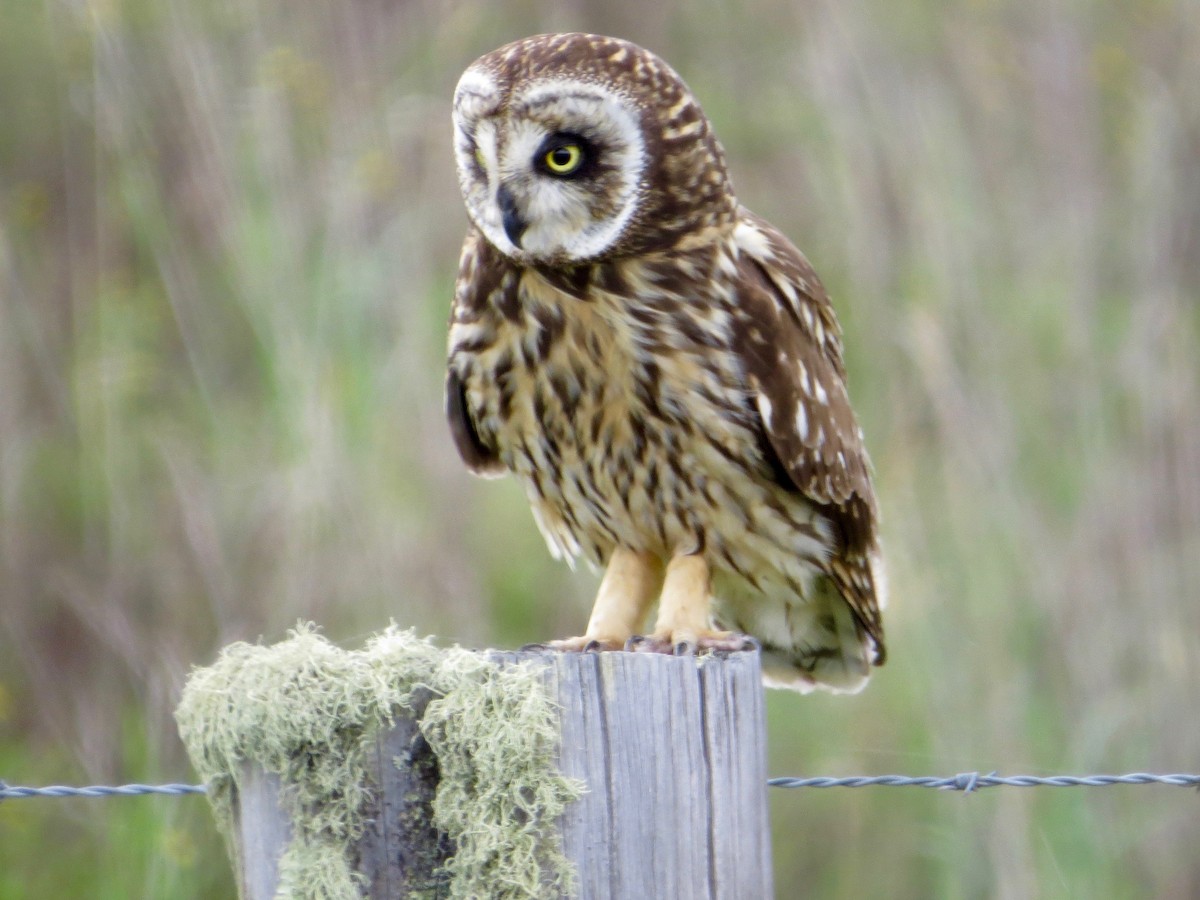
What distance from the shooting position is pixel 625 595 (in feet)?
8.98

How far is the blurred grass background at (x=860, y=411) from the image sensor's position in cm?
320

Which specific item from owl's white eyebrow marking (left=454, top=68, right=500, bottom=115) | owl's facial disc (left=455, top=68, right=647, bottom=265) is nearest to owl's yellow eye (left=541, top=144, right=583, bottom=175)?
owl's facial disc (left=455, top=68, right=647, bottom=265)

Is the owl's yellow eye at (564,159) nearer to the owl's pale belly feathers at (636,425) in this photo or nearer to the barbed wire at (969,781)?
the owl's pale belly feathers at (636,425)

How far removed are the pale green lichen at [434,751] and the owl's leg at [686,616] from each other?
0.70 meters

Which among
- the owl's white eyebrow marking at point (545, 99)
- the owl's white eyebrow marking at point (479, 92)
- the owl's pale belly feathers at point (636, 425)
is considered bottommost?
the owl's pale belly feathers at point (636, 425)

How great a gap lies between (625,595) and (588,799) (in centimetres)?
119

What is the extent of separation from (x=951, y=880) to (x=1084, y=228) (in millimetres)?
1510

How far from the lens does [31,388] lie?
4.02 m

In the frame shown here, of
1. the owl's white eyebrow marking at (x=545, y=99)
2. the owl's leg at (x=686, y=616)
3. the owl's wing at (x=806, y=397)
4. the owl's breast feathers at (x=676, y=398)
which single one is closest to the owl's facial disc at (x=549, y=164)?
the owl's white eyebrow marking at (x=545, y=99)

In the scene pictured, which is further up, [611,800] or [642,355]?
[642,355]

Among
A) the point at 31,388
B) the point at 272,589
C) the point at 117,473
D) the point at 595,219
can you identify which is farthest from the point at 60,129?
the point at 595,219

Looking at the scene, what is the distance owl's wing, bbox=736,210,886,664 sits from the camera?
8.29 feet

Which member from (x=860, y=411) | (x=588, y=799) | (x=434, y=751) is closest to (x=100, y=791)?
(x=434, y=751)

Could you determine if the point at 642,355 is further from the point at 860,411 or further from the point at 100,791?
the point at 860,411
